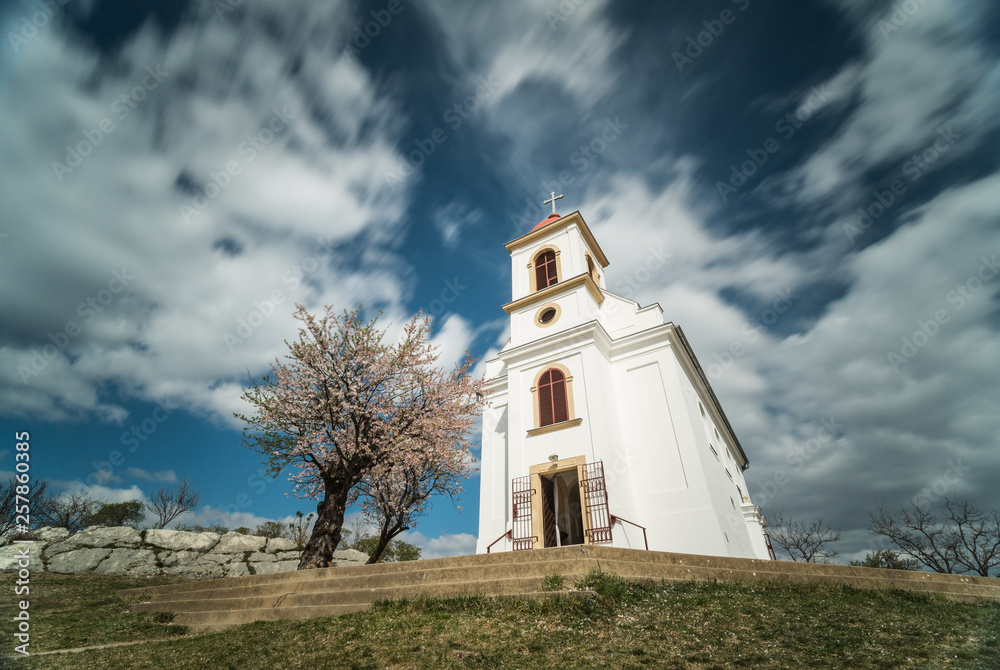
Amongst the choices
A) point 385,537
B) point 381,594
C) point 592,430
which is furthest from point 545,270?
point 381,594

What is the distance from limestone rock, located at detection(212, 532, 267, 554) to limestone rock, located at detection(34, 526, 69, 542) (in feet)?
18.0

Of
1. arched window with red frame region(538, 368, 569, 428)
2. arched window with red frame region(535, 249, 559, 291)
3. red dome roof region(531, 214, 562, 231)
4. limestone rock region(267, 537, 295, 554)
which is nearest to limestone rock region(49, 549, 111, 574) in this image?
limestone rock region(267, 537, 295, 554)

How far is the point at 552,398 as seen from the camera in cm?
1703

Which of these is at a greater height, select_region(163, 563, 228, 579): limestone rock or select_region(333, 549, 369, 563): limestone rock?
select_region(333, 549, 369, 563): limestone rock

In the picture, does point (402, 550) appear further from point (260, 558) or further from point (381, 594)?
point (381, 594)

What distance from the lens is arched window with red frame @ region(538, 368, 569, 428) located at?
16562 millimetres

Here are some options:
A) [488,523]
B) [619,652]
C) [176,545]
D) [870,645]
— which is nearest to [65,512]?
[176,545]

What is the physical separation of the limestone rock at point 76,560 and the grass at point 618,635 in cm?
1081

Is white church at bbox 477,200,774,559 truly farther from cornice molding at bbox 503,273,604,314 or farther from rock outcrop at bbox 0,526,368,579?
rock outcrop at bbox 0,526,368,579

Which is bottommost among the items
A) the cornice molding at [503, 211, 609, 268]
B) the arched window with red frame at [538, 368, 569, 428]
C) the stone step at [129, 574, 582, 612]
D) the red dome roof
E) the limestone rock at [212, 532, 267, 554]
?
the stone step at [129, 574, 582, 612]

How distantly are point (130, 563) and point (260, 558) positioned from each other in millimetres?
4707

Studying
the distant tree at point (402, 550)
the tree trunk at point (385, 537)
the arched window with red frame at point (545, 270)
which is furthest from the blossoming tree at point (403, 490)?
the distant tree at point (402, 550)

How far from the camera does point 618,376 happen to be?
59.3 ft

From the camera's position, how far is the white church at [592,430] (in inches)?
568
